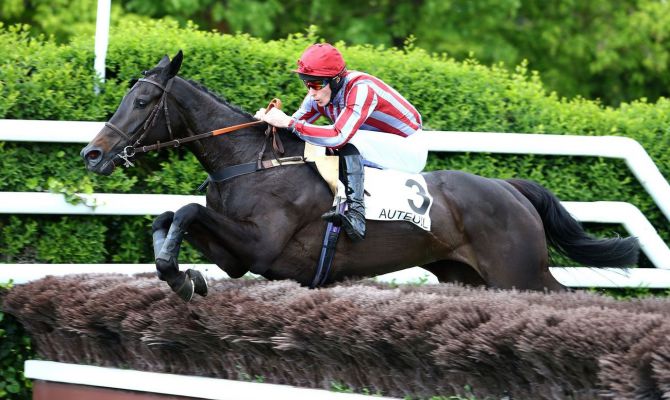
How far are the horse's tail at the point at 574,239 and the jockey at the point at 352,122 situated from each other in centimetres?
103

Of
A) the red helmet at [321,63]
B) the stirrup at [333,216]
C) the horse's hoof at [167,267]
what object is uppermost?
the red helmet at [321,63]

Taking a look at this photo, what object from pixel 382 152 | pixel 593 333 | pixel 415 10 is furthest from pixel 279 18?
pixel 593 333

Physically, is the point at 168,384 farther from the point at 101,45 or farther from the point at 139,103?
the point at 101,45

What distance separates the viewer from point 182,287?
572 centimetres

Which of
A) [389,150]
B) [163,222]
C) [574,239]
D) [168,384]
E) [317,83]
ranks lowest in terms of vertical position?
[168,384]

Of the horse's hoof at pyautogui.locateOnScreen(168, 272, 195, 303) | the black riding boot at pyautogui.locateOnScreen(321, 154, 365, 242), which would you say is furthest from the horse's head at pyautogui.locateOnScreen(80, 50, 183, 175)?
the black riding boot at pyautogui.locateOnScreen(321, 154, 365, 242)

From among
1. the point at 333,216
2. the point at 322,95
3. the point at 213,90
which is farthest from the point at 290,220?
the point at 213,90

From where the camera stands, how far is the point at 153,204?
23.2ft

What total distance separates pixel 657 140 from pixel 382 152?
9.38 feet

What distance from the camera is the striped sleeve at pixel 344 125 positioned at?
6.29 meters

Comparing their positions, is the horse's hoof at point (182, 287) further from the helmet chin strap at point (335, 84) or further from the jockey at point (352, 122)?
the helmet chin strap at point (335, 84)

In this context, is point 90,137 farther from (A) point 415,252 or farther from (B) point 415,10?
(B) point 415,10

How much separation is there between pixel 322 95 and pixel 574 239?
2137 millimetres

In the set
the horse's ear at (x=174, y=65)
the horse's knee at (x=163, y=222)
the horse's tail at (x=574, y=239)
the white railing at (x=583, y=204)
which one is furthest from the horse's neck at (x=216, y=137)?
the horse's tail at (x=574, y=239)
